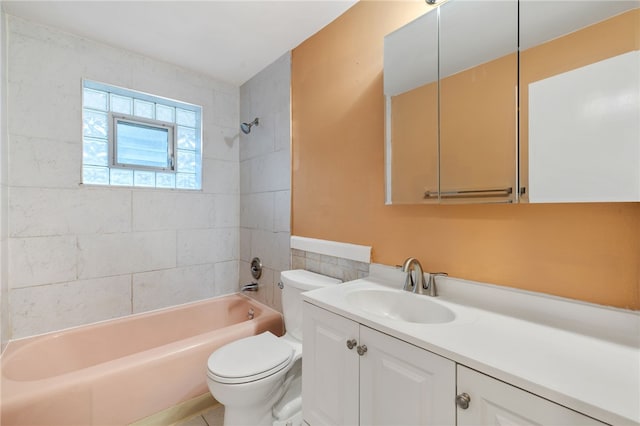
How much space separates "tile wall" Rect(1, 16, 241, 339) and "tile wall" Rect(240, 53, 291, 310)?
0.04 meters

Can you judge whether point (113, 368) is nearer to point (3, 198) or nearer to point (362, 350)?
point (3, 198)

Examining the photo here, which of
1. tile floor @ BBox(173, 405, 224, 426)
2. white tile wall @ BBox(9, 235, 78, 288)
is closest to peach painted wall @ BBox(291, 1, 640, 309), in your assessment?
tile floor @ BBox(173, 405, 224, 426)

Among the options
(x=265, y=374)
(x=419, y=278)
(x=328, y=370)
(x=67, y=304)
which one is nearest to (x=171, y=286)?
(x=67, y=304)

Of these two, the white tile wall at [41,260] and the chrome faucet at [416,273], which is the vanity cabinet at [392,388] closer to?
the chrome faucet at [416,273]

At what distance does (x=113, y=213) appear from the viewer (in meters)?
2.09

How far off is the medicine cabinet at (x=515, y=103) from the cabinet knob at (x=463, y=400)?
2.26 feet

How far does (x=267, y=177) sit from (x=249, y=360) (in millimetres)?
1441

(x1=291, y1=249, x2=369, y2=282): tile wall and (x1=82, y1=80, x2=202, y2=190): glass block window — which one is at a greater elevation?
(x1=82, y1=80, x2=202, y2=190): glass block window

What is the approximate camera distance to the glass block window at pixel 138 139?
2078 mm

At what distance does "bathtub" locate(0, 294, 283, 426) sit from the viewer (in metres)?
1.31

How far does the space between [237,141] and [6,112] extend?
1.55m

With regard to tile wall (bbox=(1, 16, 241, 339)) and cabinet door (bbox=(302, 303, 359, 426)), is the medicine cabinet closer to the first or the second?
cabinet door (bbox=(302, 303, 359, 426))

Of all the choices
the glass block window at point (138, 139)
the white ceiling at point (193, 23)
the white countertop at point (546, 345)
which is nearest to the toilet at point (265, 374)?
the white countertop at point (546, 345)

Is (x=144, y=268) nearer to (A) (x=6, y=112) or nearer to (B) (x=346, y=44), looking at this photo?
(A) (x=6, y=112)
